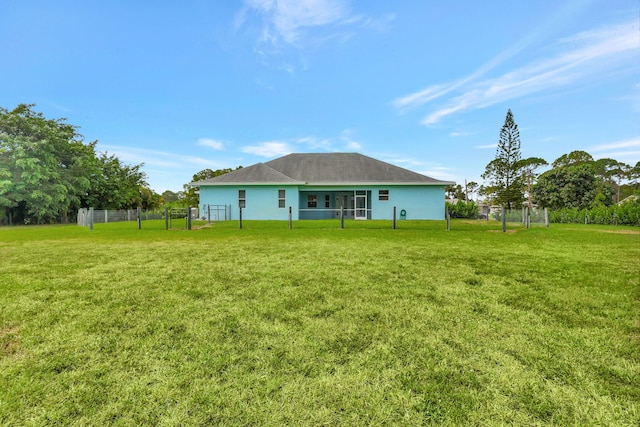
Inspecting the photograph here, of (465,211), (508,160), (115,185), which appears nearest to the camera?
(465,211)

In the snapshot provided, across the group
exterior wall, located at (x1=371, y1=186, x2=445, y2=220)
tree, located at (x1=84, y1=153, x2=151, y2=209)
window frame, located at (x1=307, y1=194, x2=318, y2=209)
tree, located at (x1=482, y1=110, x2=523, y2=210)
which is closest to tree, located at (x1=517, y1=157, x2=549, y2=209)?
tree, located at (x1=482, y1=110, x2=523, y2=210)

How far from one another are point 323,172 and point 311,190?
1870 mm

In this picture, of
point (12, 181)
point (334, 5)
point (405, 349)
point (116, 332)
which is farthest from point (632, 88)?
point (12, 181)

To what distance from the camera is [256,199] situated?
18.8m

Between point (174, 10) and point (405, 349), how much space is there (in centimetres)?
1566

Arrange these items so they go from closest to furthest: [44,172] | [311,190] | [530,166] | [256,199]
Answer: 1. [256,199]
2. [44,172]
3. [311,190]
4. [530,166]

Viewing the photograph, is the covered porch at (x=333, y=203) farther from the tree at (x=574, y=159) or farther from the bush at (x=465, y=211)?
the tree at (x=574, y=159)

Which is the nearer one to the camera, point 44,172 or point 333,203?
point 44,172

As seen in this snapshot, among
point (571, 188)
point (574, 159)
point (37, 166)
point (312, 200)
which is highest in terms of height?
point (574, 159)

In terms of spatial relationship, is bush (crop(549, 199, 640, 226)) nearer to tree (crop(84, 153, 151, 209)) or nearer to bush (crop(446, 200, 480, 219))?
bush (crop(446, 200, 480, 219))

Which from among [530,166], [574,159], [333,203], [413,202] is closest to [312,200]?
[333,203]

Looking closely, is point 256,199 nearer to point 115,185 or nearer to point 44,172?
point 44,172

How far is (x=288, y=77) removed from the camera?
1873cm

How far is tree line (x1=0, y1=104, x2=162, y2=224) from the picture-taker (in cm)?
1806
